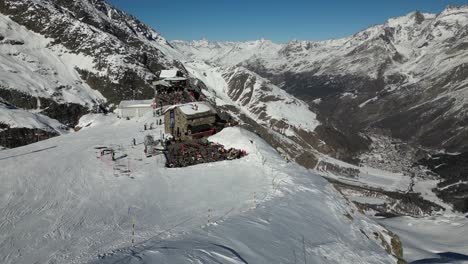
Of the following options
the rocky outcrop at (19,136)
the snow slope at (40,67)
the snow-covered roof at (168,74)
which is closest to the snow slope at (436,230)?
the snow-covered roof at (168,74)

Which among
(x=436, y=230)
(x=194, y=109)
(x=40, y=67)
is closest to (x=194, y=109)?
(x=194, y=109)

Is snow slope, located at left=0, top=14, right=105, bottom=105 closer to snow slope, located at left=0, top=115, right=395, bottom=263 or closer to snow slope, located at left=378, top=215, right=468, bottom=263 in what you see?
snow slope, located at left=0, top=115, right=395, bottom=263

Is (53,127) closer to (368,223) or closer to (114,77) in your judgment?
(114,77)

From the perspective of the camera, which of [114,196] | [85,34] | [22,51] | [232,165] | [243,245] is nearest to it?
[243,245]

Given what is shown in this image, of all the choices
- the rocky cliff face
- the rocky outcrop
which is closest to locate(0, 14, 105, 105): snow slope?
the rocky cliff face

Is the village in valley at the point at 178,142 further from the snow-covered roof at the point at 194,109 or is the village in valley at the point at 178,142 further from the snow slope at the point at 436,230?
the snow slope at the point at 436,230

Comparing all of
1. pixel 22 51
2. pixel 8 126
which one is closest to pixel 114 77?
pixel 22 51

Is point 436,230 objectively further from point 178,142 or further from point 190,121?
point 178,142
